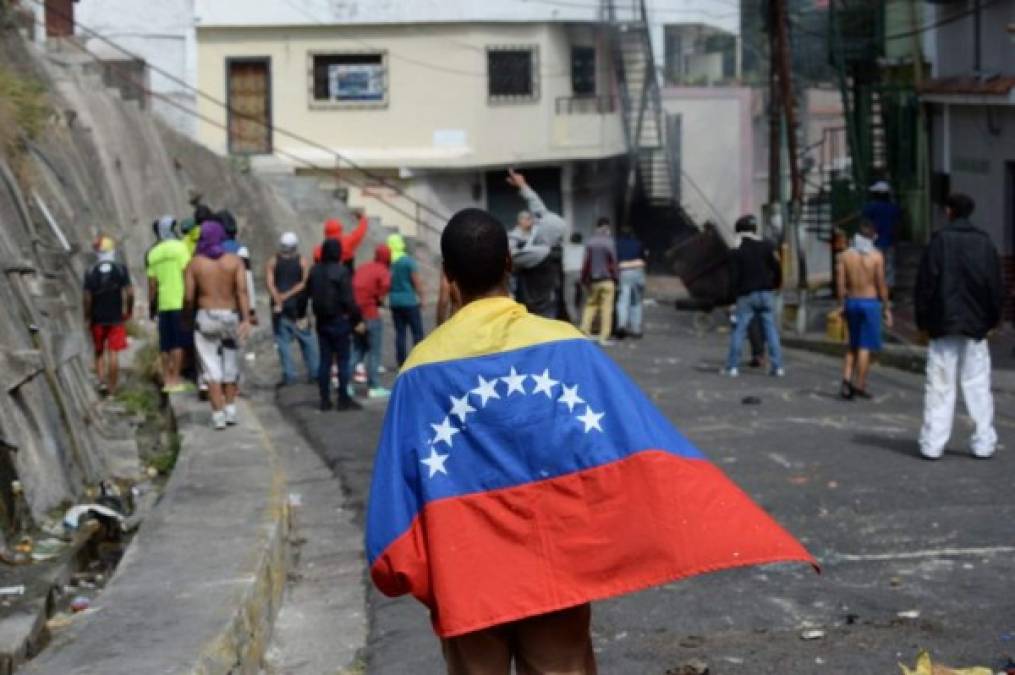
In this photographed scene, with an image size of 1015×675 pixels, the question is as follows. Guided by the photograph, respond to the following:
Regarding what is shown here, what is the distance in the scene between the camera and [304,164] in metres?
42.6

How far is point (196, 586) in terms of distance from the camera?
27.8 ft

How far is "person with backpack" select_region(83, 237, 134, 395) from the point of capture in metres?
18.7

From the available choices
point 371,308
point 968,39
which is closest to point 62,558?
point 371,308

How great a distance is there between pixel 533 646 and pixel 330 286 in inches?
487

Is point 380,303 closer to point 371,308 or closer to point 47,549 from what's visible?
point 371,308

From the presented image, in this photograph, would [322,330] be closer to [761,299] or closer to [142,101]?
[761,299]

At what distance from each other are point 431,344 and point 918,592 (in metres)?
4.50

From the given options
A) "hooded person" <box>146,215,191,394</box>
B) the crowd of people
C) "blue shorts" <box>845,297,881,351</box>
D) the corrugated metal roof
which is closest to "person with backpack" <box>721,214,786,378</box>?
the crowd of people

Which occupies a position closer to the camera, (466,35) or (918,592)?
(918,592)

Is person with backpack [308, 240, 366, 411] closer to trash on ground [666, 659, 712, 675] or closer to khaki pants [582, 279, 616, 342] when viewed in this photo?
khaki pants [582, 279, 616, 342]

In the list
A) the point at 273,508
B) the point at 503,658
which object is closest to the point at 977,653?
the point at 503,658

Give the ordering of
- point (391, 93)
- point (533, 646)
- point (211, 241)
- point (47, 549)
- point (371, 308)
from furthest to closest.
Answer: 1. point (391, 93)
2. point (371, 308)
3. point (211, 241)
4. point (47, 549)
5. point (533, 646)

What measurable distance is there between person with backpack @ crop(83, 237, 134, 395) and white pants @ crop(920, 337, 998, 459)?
8249 mm

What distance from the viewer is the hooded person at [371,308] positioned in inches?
760
